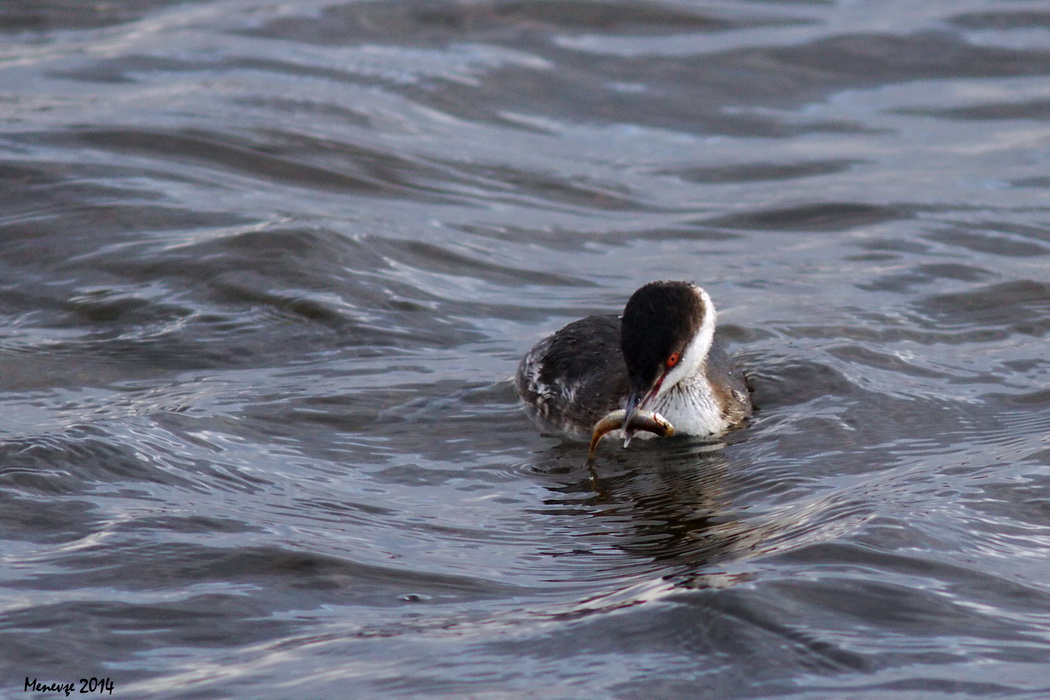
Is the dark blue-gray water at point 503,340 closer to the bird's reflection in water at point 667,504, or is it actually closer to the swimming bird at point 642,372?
the bird's reflection in water at point 667,504

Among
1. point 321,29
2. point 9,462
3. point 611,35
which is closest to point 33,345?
point 9,462

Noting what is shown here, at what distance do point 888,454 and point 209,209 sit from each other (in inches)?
234

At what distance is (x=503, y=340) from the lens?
10086mm

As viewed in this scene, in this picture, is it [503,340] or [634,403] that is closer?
[634,403]

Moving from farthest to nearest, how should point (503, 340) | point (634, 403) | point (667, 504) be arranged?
point (503, 340), point (634, 403), point (667, 504)

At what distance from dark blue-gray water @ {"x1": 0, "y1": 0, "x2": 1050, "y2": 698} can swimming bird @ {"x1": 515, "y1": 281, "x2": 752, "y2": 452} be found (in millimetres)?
218

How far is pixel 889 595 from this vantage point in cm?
600

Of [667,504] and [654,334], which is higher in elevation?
[654,334]

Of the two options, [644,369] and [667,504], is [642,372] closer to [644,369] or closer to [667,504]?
[644,369]

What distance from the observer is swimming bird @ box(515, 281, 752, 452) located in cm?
802

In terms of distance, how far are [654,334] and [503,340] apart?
227 centimetres

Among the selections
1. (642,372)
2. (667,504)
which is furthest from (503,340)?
(667,504)

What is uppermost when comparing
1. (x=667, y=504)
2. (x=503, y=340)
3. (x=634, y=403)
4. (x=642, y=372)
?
(x=642, y=372)

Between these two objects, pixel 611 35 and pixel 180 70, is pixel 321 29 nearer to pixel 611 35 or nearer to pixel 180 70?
pixel 180 70
